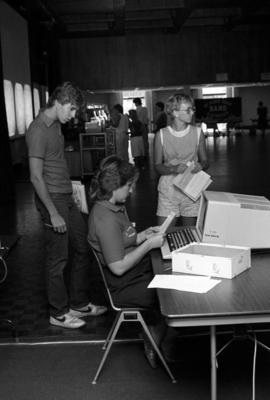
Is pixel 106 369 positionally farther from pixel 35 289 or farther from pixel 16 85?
pixel 16 85

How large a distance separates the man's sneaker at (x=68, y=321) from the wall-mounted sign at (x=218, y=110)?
22956 millimetres

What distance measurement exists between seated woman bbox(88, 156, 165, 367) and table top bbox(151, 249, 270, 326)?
0.51 meters

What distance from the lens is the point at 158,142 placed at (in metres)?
4.15

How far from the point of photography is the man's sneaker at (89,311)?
13.2ft

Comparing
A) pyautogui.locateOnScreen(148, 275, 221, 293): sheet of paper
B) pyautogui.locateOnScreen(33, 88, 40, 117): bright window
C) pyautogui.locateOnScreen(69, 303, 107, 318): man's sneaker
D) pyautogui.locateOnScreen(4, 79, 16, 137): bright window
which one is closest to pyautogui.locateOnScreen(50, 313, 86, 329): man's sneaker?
pyautogui.locateOnScreen(69, 303, 107, 318): man's sneaker

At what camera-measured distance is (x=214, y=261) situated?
2506 mm

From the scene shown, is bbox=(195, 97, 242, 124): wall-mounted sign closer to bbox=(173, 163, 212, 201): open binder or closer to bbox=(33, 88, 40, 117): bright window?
bbox=(33, 88, 40, 117): bright window

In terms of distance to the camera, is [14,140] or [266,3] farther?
[266,3]

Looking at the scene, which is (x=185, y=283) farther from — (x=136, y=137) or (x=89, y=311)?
(x=136, y=137)

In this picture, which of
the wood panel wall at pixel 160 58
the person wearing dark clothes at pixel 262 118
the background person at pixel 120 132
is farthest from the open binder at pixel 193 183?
the person wearing dark clothes at pixel 262 118

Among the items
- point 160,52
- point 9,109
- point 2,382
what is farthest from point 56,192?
point 160,52

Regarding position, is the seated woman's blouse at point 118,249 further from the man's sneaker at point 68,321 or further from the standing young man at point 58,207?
the man's sneaker at point 68,321

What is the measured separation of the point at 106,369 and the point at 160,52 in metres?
20.4

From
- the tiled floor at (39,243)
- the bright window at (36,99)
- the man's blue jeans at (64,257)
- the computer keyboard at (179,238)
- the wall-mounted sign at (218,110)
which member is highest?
the bright window at (36,99)
